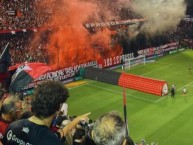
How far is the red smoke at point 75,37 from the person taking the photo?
33.5m

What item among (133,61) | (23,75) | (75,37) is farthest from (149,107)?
(133,61)

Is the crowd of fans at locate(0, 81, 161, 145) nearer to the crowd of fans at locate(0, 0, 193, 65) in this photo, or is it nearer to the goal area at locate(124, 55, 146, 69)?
the crowd of fans at locate(0, 0, 193, 65)

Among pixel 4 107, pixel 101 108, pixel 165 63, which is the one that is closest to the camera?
pixel 4 107

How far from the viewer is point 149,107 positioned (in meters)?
24.9

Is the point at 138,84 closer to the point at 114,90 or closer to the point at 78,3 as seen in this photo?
the point at 114,90

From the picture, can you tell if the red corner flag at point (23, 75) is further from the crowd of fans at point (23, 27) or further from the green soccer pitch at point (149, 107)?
the crowd of fans at point (23, 27)

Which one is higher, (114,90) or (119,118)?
(119,118)

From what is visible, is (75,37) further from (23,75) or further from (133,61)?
(23,75)

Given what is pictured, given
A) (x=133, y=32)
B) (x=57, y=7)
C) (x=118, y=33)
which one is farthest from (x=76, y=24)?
(x=133, y=32)

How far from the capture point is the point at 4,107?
17.3 feet

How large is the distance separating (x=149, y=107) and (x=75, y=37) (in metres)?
14.8

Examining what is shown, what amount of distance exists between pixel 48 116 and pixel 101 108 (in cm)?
2071

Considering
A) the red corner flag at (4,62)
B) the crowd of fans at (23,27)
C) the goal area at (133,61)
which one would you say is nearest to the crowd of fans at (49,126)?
the red corner flag at (4,62)

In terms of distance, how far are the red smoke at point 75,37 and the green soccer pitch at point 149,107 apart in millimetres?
3724
